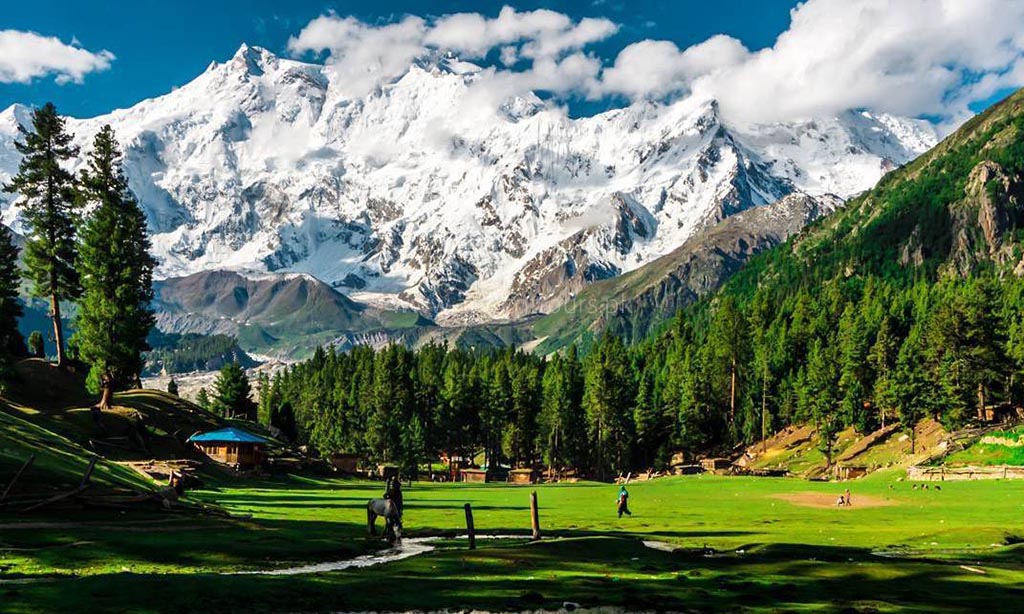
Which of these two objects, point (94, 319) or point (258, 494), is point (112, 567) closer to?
point (258, 494)

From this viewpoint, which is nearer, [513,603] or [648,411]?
[513,603]

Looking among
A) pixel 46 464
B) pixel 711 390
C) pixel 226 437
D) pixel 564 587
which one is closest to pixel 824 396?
pixel 711 390

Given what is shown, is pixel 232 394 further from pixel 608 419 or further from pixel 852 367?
pixel 852 367

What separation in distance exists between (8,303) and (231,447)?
95.6 ft

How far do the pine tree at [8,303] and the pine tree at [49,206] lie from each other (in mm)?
3953

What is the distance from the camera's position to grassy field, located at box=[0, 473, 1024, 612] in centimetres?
2280

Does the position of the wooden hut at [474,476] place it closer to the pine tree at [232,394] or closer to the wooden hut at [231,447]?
the pine tree at [232,394]

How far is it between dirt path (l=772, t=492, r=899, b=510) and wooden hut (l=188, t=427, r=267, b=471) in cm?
5735

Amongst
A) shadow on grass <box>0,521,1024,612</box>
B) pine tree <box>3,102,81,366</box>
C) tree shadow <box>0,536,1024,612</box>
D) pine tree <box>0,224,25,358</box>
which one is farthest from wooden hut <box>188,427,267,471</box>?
tree shadow <box>0,536,1024,612</box>

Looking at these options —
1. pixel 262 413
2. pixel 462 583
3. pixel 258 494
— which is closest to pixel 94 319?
pixel 258 494

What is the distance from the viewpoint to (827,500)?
6875 cm

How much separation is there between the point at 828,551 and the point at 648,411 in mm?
120264

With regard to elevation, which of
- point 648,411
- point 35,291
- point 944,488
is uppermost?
point 35,291

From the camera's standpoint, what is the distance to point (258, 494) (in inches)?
2820
